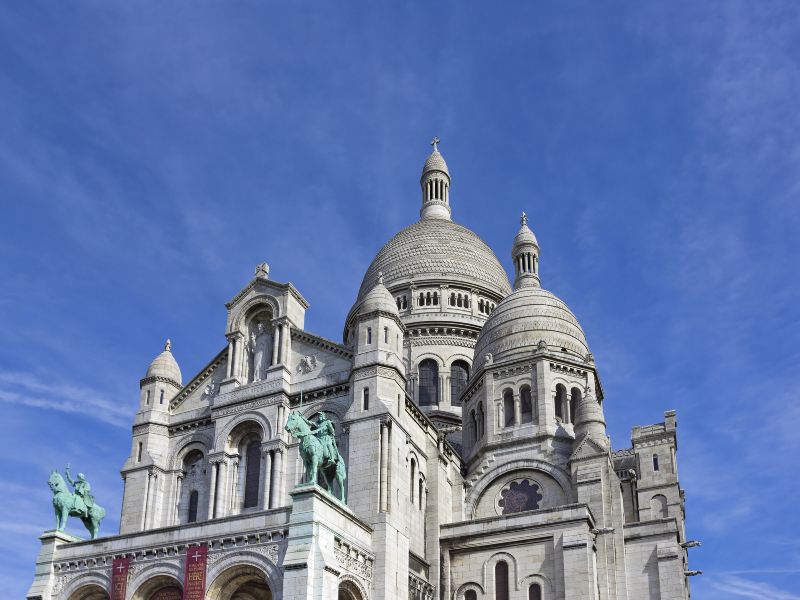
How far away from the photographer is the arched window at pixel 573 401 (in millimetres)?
53334

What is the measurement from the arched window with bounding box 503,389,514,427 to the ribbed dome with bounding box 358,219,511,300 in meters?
16.3

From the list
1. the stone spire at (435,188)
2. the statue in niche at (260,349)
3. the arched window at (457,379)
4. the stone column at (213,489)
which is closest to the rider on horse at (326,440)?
the stone column at (213,489)

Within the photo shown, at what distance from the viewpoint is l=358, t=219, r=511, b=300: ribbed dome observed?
69.6m

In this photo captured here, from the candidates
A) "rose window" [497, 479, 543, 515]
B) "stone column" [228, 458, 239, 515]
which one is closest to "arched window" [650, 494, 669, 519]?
"rose window" [497, 479, 543, 515]

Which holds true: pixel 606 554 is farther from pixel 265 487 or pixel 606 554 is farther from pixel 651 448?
pixel 265 487

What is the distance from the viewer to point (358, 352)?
45250 mm

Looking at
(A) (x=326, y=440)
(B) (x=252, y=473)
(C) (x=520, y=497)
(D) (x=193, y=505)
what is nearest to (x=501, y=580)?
(C) (x=520, y=497)

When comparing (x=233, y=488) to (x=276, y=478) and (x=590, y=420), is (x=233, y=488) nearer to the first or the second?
(x=276, y=478)

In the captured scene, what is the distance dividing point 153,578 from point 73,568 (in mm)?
4846

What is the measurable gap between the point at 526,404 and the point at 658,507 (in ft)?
33.5

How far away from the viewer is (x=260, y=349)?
162ft

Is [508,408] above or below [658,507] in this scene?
above

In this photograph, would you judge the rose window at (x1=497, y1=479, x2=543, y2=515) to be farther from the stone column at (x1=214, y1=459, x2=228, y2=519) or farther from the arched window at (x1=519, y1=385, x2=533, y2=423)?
the stone column at (x1=214, y1=459, x2=228, y2=519)

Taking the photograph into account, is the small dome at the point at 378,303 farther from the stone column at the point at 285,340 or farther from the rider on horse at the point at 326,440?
the rider on horse at the point at 326,440
